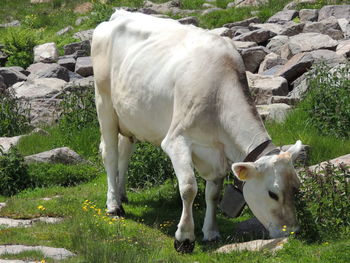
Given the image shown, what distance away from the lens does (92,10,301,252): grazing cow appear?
896 centimetres

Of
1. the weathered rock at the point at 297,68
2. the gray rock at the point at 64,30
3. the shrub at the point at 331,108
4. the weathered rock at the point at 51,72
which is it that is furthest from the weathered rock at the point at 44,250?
the gray rock at the point at 64,30

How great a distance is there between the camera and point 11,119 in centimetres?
1617

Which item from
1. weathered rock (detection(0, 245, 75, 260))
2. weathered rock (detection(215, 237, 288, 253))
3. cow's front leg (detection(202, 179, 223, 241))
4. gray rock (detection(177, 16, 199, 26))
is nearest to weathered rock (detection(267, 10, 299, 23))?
gray rock (detection(177, 16, 199, 26))

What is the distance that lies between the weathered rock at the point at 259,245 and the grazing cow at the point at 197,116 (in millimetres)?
231

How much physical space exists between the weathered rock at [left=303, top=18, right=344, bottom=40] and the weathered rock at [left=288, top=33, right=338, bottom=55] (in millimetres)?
1107

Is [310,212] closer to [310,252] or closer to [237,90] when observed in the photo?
[310,252]

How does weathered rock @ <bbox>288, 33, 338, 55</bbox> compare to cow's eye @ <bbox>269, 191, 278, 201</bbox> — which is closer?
cow's eye @ <bbox>269, 191, 278, 201</bbox>

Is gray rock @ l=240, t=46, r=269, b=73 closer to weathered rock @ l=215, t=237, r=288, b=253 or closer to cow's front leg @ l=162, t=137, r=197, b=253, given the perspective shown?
cow's front leg @ l=162, t=137, r=197, b=253

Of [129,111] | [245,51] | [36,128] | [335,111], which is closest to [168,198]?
[129,111]

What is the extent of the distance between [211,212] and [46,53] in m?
14.3

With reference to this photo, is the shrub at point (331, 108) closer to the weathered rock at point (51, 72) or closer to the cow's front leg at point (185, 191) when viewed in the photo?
the cow's front leg at point (185, 191)

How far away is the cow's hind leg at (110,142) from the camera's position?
1143 centimetres

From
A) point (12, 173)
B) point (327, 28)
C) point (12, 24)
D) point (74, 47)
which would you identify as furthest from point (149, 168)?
point (12, 24)

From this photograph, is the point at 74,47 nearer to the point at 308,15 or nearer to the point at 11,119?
the point at 308,15
